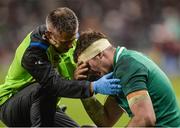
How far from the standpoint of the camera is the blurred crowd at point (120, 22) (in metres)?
17.6

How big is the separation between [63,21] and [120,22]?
12.0 metres

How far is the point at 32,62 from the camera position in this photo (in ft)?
21.2

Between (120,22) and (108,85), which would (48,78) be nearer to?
(108,85)

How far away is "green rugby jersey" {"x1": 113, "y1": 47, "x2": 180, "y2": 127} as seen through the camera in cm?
547

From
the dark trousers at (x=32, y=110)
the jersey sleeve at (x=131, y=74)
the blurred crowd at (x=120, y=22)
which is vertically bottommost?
the blurred crowd at (x=120, y=22)

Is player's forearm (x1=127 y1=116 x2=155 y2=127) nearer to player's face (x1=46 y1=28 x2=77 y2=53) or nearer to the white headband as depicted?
the white headband

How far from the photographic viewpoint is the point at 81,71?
A: 6.10 meters

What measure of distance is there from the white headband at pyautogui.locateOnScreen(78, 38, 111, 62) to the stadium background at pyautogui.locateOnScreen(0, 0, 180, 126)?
1088cm

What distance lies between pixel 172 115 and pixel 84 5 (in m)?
13.2

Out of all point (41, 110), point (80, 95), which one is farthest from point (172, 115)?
point (41, 110)

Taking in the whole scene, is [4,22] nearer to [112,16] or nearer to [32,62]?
[112,16]

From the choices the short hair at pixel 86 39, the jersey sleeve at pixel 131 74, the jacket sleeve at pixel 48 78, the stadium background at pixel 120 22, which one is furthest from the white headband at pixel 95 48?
the stadium background at pixel 120 22

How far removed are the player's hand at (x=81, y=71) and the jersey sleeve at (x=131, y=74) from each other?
19.9 inches

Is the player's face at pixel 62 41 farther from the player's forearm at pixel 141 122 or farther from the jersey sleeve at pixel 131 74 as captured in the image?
the player's forearm at pixel 141 122
